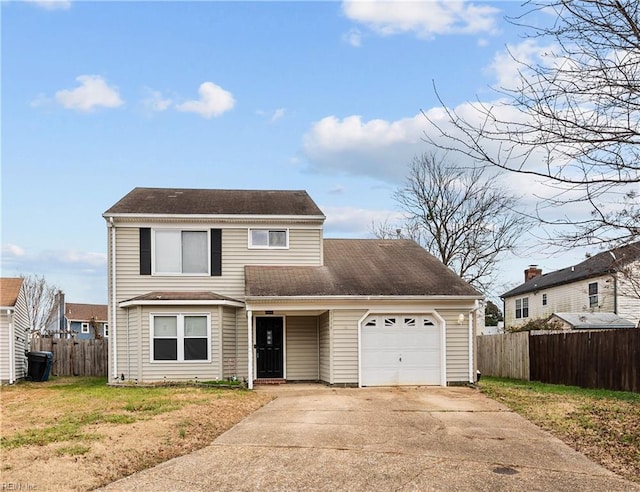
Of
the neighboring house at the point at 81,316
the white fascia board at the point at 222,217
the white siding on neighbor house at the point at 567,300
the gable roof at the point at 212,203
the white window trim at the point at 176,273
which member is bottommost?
the neighboring house at the point at 81,316

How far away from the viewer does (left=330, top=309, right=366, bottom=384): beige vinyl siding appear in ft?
60.8

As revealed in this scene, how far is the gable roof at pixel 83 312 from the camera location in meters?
63.4

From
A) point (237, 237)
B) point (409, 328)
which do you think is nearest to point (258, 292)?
point (237, 237)

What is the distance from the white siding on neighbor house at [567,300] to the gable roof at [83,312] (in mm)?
40166

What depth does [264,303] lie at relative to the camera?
727 inches

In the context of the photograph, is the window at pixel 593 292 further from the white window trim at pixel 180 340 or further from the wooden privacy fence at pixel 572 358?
the white window trim at pixel 180 340

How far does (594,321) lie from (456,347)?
42.8 feet

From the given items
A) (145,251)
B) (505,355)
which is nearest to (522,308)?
(505,355)

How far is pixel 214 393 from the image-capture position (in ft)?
53.7

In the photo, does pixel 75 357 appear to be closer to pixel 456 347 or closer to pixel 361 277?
pixel 361 277

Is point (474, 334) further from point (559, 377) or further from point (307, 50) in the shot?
point (307, 50)

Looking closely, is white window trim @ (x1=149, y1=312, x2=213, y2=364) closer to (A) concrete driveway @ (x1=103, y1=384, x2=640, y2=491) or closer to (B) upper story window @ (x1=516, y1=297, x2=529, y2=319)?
(A) concrete driveway @ (x1=103, y1=384, x2=640, y2=491)

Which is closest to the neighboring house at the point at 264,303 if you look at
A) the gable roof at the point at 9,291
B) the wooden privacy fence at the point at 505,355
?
the gable roof at the point at 9,291

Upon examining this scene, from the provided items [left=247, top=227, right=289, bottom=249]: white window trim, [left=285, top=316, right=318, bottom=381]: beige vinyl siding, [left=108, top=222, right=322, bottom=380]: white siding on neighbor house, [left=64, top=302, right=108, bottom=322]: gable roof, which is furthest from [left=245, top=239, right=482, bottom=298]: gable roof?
[left=64, top=302, right=108, bottom=322]: gable roof
